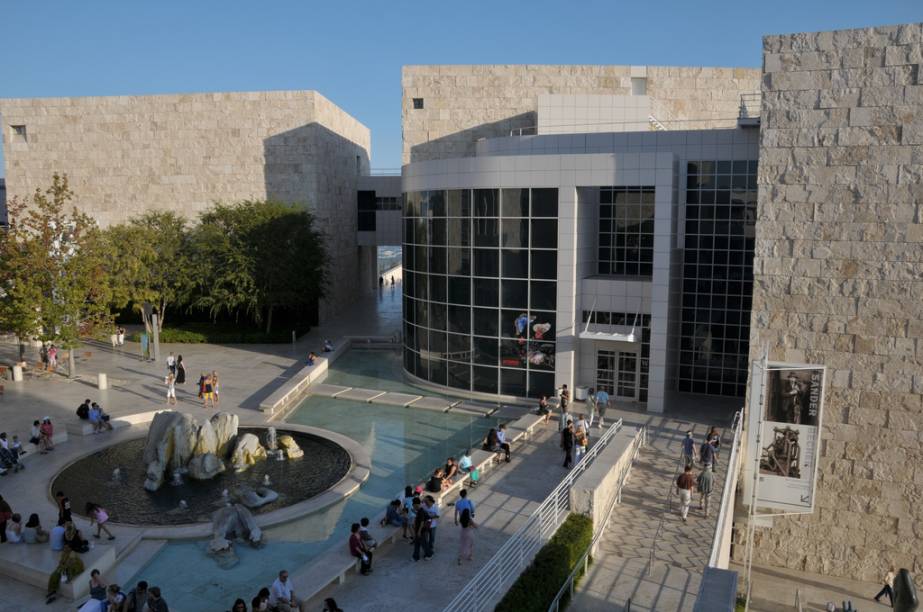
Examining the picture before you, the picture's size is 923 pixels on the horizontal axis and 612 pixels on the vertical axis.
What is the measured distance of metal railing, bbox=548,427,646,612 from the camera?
45.8 ft

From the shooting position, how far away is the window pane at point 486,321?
2792cm

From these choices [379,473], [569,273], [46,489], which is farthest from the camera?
[569,273]

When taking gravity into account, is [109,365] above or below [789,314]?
below

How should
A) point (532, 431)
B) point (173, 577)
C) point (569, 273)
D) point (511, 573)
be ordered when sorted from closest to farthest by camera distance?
point (511, 573), point (173, 577), point (532, 431), point (569, 273)

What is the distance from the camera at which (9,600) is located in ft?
46.3

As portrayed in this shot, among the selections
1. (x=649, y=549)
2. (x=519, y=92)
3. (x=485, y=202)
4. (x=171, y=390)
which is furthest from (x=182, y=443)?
(x=519, y=92)

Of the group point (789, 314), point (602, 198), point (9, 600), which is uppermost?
point (602, 198)

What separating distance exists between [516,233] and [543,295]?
2649 millimetres

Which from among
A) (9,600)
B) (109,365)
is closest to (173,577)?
(9,600)

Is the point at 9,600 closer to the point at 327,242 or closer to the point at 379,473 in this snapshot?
the point at 379,473

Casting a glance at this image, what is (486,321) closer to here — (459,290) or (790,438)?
(459,290)

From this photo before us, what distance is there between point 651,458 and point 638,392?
601cm

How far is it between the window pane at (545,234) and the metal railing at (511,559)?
11.6 meters

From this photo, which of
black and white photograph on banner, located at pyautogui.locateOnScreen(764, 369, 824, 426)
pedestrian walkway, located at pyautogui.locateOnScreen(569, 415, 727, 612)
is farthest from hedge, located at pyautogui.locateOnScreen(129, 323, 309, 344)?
black and white photograph on banner, located at pyautogui.locateOnScreen(764, 369, 824, 426)
